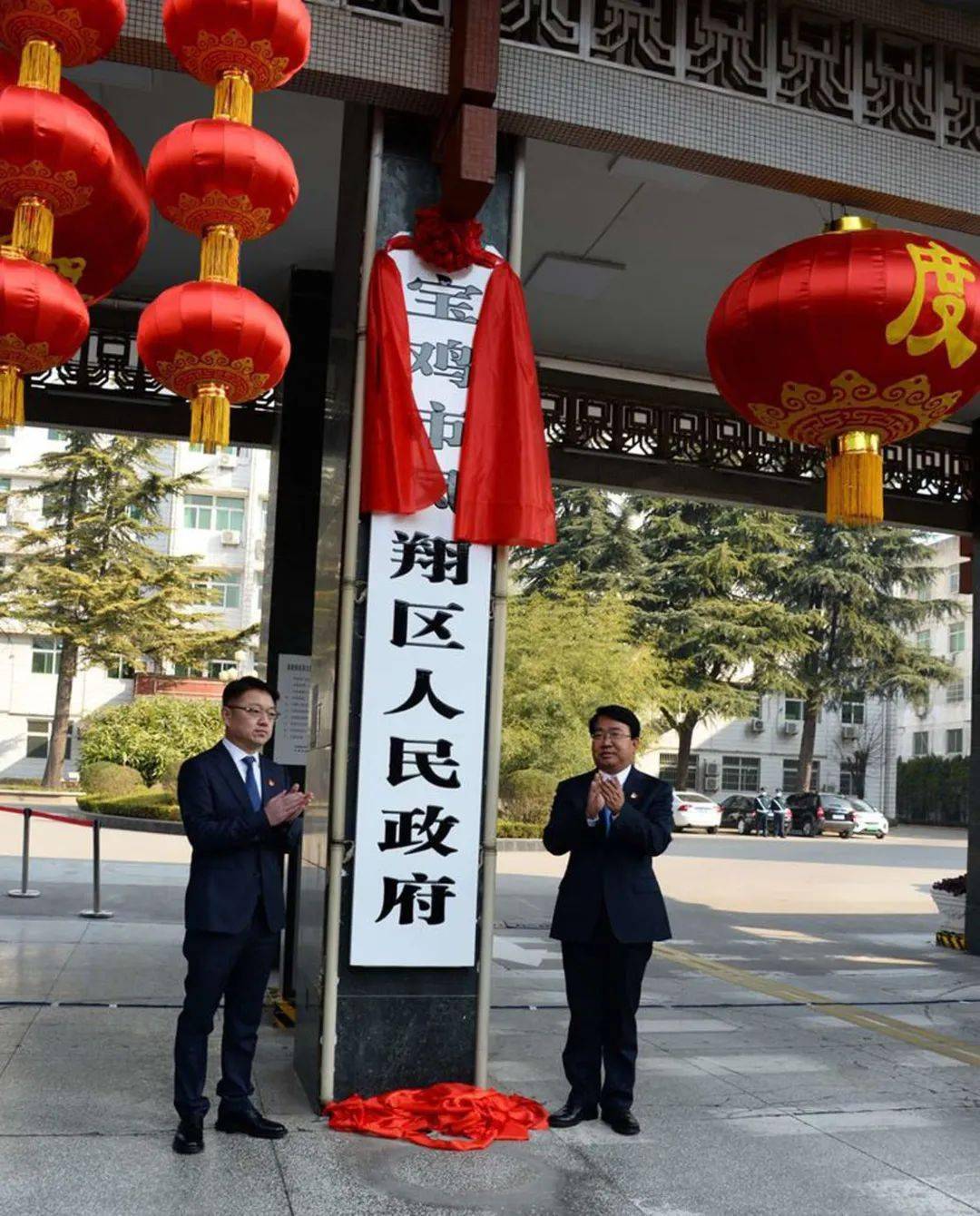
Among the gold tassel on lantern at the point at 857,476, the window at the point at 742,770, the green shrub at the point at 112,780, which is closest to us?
the gold tassel on lantern at the point at 857,476

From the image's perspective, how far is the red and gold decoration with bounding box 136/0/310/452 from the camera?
3848mm

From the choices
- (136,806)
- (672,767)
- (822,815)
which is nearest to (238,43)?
(136,806)

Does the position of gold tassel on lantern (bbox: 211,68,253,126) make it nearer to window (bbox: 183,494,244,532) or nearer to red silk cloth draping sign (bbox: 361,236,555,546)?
red silk cloth draping sign (bbox: 361,236,555,546)

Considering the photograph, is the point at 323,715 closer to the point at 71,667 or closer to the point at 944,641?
the point at 71,667

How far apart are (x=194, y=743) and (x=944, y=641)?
84.8 ft

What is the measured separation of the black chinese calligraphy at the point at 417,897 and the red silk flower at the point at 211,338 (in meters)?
1.84

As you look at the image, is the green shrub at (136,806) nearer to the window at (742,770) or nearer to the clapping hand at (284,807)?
the clapping hand at (284,807)

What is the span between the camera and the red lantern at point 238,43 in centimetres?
380

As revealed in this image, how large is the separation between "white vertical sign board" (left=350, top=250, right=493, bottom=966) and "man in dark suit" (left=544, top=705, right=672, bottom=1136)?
37 centimetres

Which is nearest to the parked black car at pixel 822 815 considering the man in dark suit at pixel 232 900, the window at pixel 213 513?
the window at pixel 213 513

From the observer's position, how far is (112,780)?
78.0 feet

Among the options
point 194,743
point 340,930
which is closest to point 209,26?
point 340,930

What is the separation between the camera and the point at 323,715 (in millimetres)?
4602

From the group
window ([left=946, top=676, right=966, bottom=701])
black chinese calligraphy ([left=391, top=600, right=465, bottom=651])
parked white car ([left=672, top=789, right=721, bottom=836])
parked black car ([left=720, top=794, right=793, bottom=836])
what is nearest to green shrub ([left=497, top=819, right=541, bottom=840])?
parked white car ([left=672, top=789, right=721, bottom=836])
